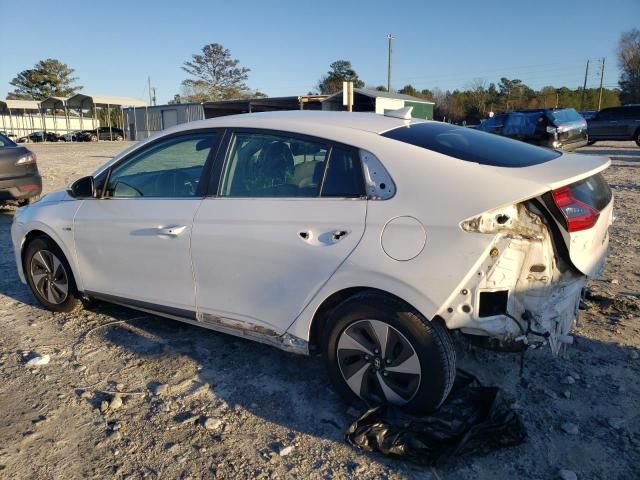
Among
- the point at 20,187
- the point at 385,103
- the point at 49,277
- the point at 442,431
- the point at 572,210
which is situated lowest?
the point at 442,431

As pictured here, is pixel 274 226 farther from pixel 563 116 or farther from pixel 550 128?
pixel 563 116

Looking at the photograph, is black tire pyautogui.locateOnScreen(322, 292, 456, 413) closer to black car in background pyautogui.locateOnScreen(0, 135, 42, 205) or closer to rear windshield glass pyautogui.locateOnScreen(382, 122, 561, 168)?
rear windshield glass pyautogui.locateOnScreen(382, 122, 561, 168)

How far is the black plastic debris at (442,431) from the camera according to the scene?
258 centimetres

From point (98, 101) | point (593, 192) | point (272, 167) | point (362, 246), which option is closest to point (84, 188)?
point (272, 167)

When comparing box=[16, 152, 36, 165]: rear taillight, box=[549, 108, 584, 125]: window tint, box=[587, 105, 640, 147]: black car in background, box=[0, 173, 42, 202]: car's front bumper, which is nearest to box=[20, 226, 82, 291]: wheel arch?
box=[0, 173, 42, 202]: car's front bumper

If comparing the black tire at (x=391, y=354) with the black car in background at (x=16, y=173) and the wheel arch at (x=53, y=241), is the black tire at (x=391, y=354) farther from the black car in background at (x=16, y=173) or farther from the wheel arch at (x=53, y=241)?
the black car in background at (x=16, y=173)

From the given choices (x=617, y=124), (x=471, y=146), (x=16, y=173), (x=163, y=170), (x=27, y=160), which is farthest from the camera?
(x=617, y=124)

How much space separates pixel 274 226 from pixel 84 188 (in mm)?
1910

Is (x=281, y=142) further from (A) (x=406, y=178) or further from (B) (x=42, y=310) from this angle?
(B) (x=42, y=310)

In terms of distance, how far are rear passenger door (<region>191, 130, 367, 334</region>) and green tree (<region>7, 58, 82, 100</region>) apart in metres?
89.1

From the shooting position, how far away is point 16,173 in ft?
28.7

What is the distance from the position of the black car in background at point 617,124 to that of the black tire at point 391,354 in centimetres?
2278

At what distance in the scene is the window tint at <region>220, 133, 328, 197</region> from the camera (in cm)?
306

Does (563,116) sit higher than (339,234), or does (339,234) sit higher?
(563,116)
